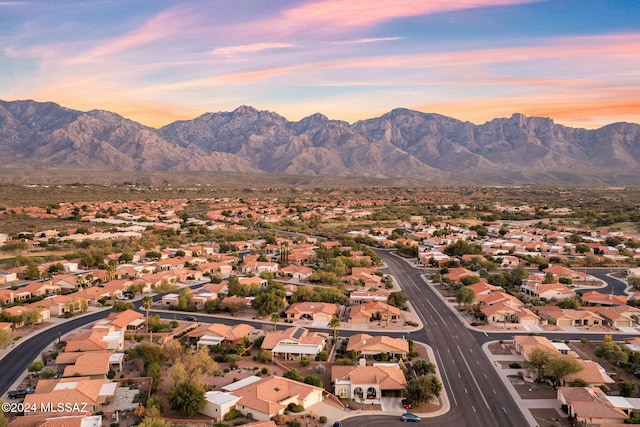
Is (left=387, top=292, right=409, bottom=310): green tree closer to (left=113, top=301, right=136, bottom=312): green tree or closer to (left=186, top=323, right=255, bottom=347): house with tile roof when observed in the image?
(left=186, top=323, right=255, bottom=347): house with tile roof

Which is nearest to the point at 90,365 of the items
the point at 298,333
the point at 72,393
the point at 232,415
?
the point at 72,393

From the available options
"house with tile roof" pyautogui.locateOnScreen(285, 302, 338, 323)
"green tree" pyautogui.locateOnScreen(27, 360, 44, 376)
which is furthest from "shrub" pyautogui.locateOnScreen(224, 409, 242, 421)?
"house with tile roof" pyautogui.locateOnScreen(285, 302, 338, 323)

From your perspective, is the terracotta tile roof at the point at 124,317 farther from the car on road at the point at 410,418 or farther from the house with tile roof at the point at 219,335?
the car on road at the point at 410,418

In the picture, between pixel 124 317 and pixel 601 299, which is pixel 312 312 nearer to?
pixel 124 317

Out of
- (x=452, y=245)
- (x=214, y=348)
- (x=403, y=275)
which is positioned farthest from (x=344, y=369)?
(x=452, y=245)

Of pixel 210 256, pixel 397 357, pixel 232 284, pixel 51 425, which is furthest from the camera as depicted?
pixel 210 256

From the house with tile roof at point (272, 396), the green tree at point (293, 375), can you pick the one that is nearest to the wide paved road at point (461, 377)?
the house with tile roof at point (272, 396)

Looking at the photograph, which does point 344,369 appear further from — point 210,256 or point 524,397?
point 210,256
